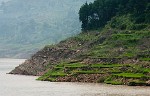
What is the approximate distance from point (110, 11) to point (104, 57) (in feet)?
130

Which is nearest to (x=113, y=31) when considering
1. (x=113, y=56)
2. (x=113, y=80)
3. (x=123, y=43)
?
(x=123, y=43)

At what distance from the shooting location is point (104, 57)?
284 feet

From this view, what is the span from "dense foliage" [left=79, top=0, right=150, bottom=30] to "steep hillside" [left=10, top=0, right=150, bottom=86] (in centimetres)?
112

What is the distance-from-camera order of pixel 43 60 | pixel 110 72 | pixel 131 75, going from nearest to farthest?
pixel 131 75 < pixel 110 72 < pixel 43 60

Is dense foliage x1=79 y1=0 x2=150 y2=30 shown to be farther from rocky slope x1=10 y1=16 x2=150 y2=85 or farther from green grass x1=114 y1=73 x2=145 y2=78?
green grass x1=114 y1=73 x2=145 y2=78

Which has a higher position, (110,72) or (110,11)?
(110,11)

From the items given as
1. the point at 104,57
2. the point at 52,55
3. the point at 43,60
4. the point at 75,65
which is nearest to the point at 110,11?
the point at 52,55

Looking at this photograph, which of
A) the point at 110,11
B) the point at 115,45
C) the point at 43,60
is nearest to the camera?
the point at 115,45

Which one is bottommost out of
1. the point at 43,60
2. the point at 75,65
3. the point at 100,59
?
the point at 75,65

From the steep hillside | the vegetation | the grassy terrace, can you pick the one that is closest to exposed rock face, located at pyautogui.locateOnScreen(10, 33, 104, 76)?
the steep hillside

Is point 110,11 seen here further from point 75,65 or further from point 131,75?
point 131,75

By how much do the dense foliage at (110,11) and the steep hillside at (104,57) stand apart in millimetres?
1120

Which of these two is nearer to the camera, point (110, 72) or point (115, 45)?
point (110, 72)

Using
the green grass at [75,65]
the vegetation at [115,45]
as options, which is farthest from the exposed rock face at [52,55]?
the green grass at [75,65]
